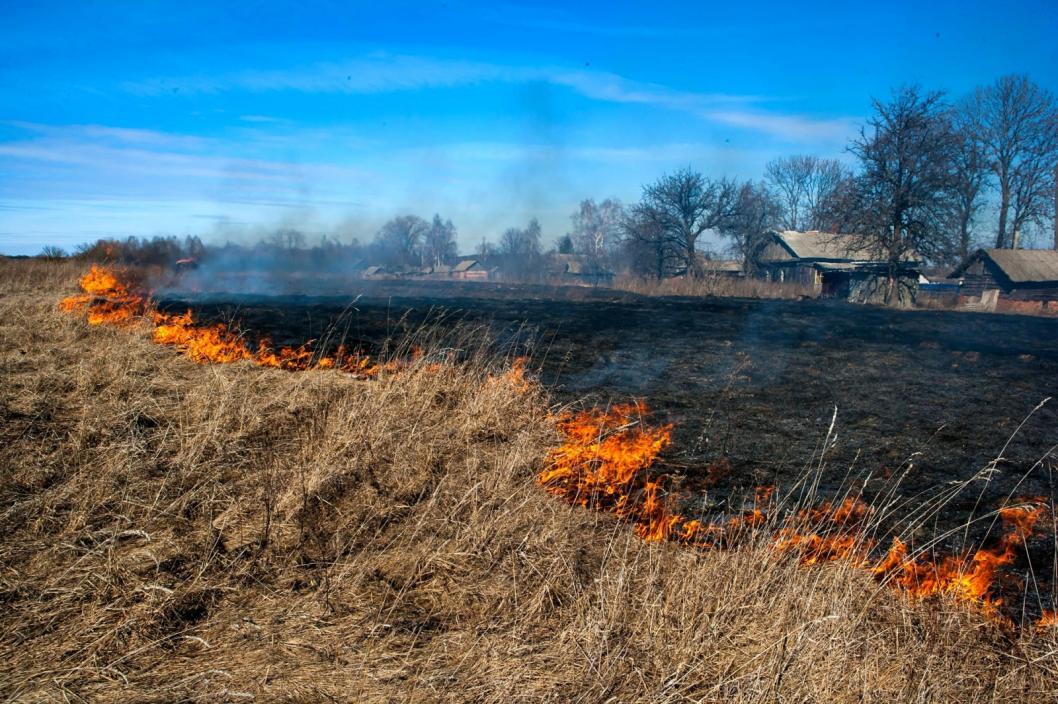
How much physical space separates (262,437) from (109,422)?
1199mm

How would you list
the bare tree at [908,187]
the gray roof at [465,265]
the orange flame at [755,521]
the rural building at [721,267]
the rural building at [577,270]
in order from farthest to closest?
the gray roof at [465,265] → the rural building at [577,270] → the rural building at [721,267] → the bare tree at [908,187] → the orange flame at [755,521]

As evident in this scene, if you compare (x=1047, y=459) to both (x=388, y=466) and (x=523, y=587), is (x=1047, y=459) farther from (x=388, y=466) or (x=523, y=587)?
(x=388, y=466)

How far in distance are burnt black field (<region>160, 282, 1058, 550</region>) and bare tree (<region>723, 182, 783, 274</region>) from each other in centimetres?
2578

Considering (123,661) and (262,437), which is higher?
(262,437)

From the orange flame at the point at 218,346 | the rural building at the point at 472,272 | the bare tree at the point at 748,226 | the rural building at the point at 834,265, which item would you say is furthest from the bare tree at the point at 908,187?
the rural building at the point at 472,272

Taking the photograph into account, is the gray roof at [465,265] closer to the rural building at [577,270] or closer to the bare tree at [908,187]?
the rural building at [577,270]

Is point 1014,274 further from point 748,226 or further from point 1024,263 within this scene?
point 748,226

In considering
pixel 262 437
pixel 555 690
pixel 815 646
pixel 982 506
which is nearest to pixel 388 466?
pixel 262 437

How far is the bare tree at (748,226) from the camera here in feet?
127

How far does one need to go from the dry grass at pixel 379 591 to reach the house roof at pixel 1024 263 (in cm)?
3372

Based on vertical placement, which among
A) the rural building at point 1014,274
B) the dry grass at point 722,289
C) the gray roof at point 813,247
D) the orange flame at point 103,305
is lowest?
the orange flame at point 103,305

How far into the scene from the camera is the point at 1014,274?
98.7 feet

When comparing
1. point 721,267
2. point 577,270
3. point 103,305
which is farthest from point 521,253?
point 103,305

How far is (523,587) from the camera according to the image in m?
3.45
